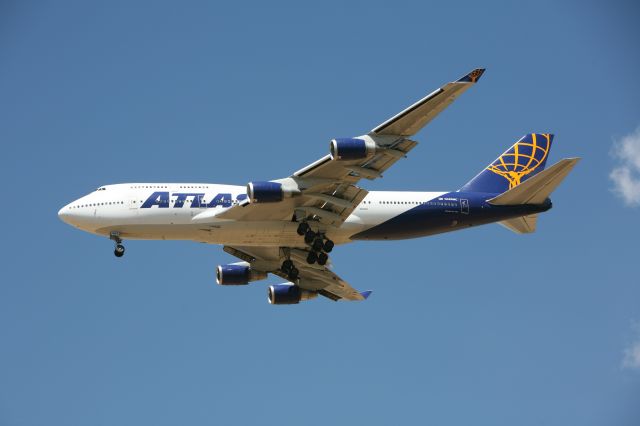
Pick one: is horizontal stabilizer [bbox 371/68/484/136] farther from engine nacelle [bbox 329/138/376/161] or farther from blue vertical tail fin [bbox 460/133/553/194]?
blue vertical tail fin [bbox 460/133/553/194]

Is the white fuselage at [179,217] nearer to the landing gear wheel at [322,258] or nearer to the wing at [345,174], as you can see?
the wing at [345,174]

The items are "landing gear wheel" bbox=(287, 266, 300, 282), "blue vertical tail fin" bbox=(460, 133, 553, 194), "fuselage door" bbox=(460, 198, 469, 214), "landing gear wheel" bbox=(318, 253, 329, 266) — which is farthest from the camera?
"blue vertical tail fin" bbox=(460, 133, 553, 194)

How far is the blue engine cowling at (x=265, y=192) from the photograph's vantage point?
53.6m

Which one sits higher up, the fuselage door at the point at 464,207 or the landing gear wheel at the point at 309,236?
the fuselage door at the point at 464,207

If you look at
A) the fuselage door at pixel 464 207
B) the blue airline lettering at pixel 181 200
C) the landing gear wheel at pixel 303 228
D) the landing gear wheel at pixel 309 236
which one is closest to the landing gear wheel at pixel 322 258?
the landing gear wheel at pixel 309 236

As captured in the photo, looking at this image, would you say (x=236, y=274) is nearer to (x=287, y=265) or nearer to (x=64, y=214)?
(x=287, y=265)

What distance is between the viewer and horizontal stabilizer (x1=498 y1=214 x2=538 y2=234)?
61.5m

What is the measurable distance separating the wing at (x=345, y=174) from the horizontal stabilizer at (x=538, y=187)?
9214mm

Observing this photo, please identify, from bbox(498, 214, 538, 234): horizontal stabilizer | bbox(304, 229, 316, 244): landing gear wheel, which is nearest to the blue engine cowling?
bbox(304, 229, 316, 244): landing gear wheel

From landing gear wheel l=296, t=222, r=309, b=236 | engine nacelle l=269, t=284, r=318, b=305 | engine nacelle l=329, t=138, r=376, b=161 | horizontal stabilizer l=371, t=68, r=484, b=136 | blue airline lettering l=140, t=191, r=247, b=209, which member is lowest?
engine nacelle l=269, t=284, r=318, b=305

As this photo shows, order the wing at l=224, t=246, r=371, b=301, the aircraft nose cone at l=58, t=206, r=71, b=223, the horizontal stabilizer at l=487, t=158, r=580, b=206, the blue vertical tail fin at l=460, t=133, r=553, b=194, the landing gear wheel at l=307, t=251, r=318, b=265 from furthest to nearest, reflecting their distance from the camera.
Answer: the wing at l=224, t=246, r=371, b=301 < the blue vertical tail fin at l=460, t=133, r=553, b=194 < the landing gear wheel at l=307, t=251, r=318, b=265 < the aircraft nose cone at l=58, t=206, r=71, b=223 < the horizontal stabilizer at l=487, t=158, r=580, b=206

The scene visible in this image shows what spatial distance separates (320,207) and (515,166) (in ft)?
47.9

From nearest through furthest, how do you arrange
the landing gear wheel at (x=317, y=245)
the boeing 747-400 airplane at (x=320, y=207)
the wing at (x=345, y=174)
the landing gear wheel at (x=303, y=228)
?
the wing at (x=345, y=174), the boeing 747-400 airplane at (x=320, y=207), the landing gear wheel at (x=303, y=228), the landing gear wheel at (x=317, y=245)

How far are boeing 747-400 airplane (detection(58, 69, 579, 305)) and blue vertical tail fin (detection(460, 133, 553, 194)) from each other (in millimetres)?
95
